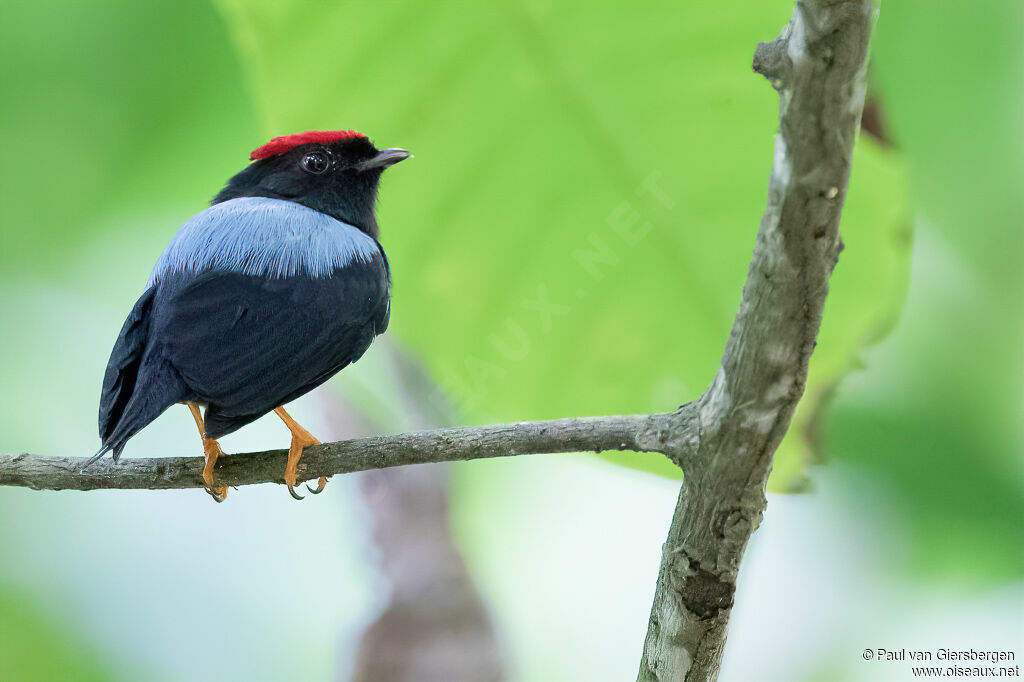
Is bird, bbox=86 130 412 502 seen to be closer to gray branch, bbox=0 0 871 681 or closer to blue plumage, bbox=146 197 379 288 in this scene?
blue plumage, bbox=146 197 379 288

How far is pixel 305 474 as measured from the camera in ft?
4.13

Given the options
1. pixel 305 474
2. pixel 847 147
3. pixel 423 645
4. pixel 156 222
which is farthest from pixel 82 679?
pixel 847 147

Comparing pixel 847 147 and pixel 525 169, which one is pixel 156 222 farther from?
pixel 847 147

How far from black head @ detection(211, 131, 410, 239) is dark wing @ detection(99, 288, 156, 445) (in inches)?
17.0

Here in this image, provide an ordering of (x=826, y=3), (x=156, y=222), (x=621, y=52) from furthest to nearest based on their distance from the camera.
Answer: (x=156, y=222), (x=621, y=52), (x=826, y=3)

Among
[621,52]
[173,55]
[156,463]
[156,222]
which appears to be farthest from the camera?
[156,222]

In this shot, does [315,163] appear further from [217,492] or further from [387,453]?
[387,453]

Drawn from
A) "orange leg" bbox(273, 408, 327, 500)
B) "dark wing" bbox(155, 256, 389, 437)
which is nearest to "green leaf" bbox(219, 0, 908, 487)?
"dark wing" bbox(155, 256, 389, 437)

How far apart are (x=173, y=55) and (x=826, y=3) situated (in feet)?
5.43

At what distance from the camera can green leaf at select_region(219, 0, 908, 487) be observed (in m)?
1.19

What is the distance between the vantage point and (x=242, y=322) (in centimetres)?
128

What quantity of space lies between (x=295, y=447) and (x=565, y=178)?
1.92 feet

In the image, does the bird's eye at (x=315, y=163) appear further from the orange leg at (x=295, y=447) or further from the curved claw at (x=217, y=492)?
the curved claw at (x=217, y=492)

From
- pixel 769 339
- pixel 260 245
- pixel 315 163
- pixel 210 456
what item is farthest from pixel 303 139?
pixel 769 339
